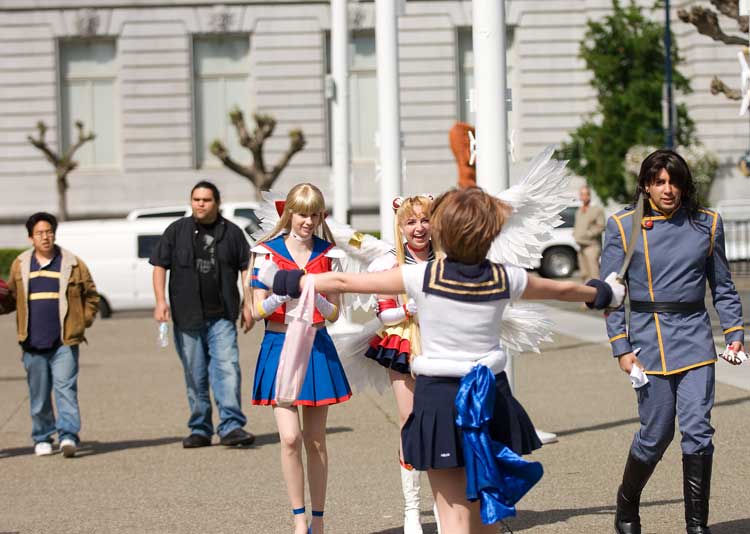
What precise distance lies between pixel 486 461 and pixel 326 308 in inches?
54.2

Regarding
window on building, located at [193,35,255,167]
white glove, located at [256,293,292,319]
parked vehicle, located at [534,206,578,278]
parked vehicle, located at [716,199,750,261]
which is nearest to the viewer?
white glove, located at [256,293,292,319]

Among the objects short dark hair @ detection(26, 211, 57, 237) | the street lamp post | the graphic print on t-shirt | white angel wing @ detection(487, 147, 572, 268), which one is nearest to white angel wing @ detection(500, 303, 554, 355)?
white angel wing @ detection(487, 147, 572, 268)

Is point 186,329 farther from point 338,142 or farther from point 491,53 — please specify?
point 338,142

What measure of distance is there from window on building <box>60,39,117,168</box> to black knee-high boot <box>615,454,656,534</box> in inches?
1357

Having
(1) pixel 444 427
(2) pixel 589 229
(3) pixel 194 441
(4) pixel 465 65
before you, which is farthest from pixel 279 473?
(4) pixel 465 65

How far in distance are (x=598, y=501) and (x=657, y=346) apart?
4.93ft

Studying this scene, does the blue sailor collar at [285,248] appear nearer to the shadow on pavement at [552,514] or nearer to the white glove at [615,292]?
the shadow on pavement at [552,514]

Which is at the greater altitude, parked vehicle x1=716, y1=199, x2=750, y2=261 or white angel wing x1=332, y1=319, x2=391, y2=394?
parked vehicle x1=716, y1=199, x2=750, y2=261

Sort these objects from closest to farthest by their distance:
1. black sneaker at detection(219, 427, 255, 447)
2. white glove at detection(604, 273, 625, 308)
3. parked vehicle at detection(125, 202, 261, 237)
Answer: white glove at detection(604, 273, 625, 308) → black sneaker at detection(219, 427, 255, 447) → parked vehicle at detection(125, 202, 261, 237)

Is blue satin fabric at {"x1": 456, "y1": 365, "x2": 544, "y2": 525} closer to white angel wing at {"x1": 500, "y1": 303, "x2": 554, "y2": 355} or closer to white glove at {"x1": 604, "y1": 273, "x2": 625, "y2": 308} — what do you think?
white glove at {"x1": 604, "y1": 273, "x2": 625, "y2": 308}

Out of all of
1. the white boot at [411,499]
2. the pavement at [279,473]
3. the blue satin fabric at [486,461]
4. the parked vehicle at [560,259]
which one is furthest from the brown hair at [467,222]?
the parked vehicle at [560,259]

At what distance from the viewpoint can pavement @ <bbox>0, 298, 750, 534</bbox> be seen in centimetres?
723

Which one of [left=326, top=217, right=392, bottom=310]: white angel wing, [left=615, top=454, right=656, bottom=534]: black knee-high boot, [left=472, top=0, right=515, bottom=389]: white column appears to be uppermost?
[left=472, top=0, right=515, bottom=389]: white column

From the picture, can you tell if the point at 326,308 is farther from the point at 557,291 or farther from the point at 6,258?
the point at 6,258
